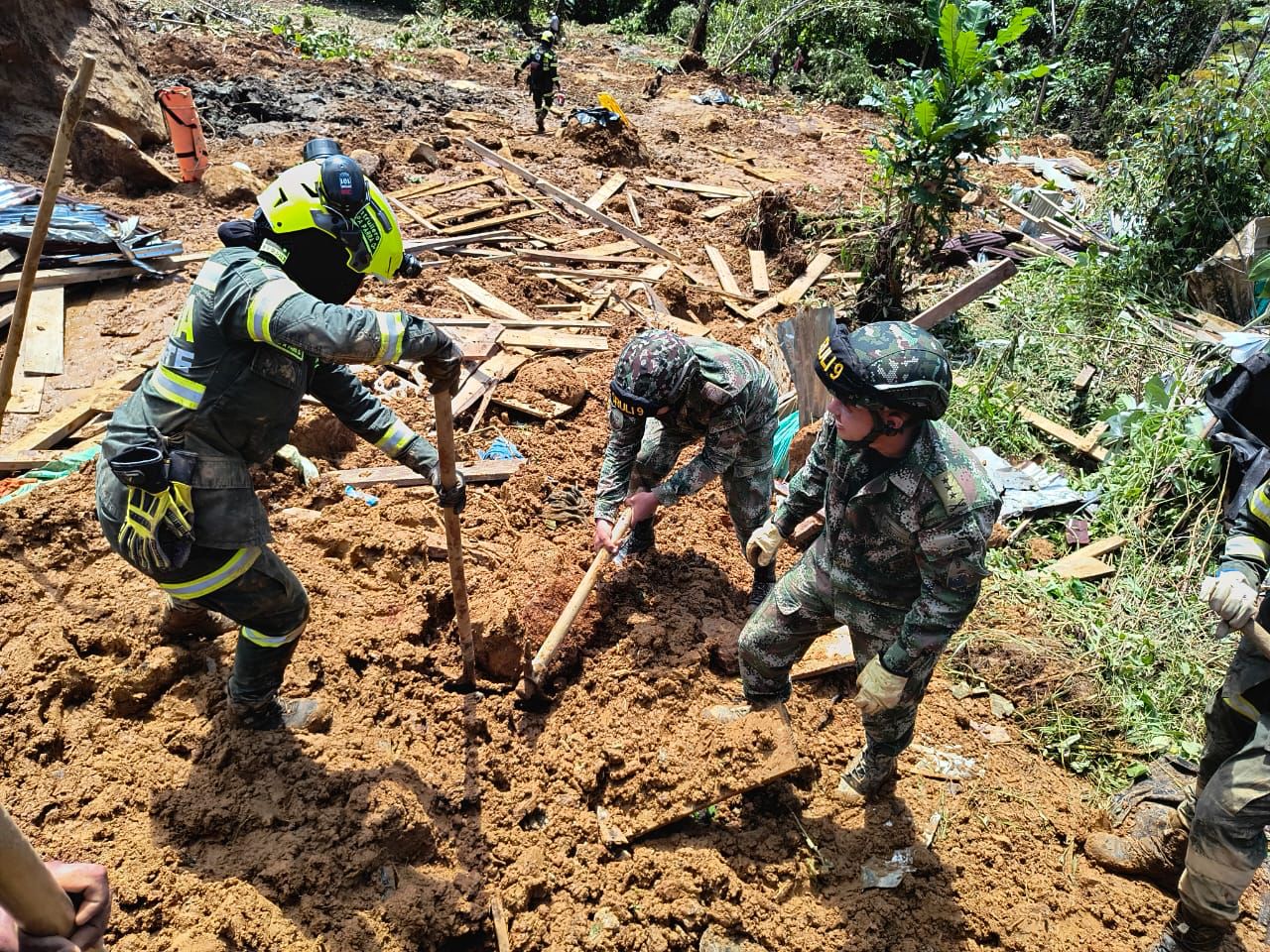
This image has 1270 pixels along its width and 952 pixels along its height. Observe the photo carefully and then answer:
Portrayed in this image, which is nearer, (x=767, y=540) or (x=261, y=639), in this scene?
(x=261, y=639)

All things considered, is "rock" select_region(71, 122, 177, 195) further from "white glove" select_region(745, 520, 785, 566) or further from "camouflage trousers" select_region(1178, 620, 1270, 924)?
"camouflage trousers" select_region(1178, 620, 1270, 924)

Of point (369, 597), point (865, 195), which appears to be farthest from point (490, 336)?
point (865, 195)

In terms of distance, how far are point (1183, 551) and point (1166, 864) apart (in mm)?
Answer: 2712

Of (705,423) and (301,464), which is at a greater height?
(705,423)

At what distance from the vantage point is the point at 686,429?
4.93 m

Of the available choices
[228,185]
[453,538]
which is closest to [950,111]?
[453,538]

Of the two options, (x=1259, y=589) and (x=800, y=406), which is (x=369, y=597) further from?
(x=1259, y=589)

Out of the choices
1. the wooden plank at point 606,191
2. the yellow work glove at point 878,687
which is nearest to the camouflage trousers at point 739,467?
the yellow work glove at point 878,687

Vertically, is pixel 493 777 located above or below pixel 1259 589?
below

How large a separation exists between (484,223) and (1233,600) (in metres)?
8.85

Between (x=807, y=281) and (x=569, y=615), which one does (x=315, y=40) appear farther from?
(x=569, y=615)

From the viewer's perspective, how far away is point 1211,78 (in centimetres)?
843

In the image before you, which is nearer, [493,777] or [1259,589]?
[1259,589]

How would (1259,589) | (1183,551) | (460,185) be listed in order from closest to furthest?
(1259,589)
(1183,551)
(460,185)
